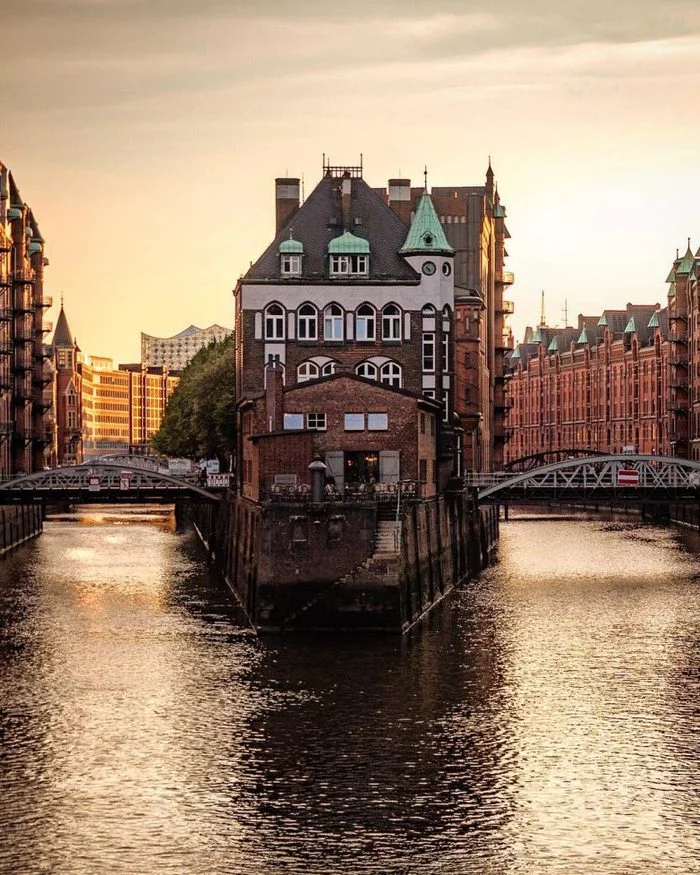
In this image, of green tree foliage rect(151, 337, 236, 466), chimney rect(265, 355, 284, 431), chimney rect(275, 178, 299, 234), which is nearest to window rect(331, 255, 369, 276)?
chimney rect(275, 178, 299, 234)

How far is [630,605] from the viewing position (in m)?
78.4

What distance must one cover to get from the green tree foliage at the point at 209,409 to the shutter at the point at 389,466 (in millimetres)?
43068

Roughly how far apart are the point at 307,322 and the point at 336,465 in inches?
949

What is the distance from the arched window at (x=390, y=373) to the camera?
Answer: 318 ft

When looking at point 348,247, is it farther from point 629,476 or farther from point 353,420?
point 353,420

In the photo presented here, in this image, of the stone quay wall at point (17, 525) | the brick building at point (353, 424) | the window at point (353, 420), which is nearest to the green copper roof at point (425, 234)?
the brick building at point (353, 424)

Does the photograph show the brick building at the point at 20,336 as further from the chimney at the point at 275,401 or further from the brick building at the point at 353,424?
the brick building at the point at 353,424

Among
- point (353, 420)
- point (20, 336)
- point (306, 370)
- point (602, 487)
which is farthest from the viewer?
point (20, 336)

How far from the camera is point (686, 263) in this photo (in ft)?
533

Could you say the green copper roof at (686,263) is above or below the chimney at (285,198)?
above

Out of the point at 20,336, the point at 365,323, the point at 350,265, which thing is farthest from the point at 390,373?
the point at 20,336

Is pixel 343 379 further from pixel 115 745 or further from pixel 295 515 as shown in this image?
pixel 115 745

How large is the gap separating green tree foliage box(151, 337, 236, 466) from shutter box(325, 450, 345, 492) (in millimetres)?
43124

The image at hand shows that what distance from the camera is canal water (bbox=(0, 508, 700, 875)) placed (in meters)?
37.8
